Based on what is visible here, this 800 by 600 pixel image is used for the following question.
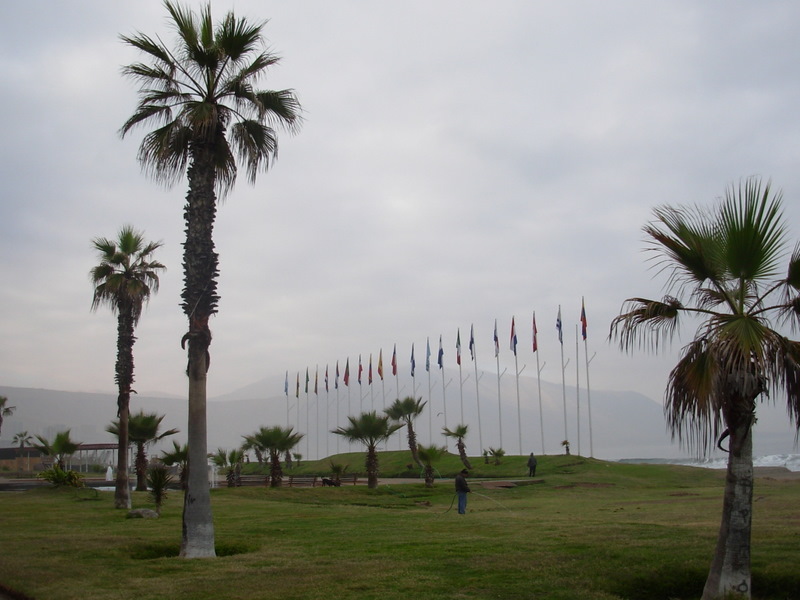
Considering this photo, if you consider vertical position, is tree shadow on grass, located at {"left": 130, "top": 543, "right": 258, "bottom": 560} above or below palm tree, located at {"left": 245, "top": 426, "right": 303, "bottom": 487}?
below

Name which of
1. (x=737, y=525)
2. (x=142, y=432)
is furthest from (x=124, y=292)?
(x=737, y=525)

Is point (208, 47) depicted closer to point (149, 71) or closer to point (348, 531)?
point (149, 71)

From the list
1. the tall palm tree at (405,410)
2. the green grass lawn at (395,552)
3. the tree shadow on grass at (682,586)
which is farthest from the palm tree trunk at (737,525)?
the tall palm tree at (405,410)

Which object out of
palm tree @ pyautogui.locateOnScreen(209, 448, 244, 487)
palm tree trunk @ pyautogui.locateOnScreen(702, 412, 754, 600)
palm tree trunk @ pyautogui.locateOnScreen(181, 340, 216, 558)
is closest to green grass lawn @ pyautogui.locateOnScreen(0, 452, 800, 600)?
palm tree trunk @ pyautogui.locateOnScreen(181, 340, 216, 558)

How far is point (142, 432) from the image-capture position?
3647 centimetres

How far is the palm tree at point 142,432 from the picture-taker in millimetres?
36281

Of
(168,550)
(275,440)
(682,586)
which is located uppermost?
(275,440)

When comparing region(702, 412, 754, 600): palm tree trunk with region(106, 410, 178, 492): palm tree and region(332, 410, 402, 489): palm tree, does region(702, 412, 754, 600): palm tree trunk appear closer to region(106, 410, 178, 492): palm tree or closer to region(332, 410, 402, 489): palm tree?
region(106, 410, 178, 492): palm tree

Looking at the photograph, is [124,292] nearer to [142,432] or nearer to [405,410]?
[142,432]

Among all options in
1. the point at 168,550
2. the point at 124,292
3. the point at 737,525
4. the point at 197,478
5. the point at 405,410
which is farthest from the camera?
the point at 405,410

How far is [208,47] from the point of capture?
15.6m

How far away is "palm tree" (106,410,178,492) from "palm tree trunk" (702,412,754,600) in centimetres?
→ 2982

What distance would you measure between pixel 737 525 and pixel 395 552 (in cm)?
643

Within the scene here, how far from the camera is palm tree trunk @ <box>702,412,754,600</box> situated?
9820 mm
